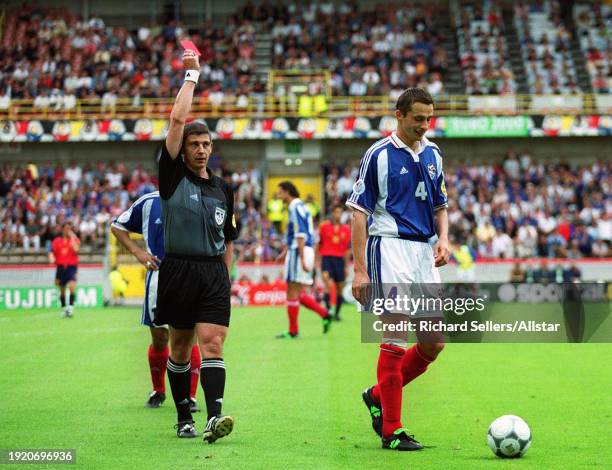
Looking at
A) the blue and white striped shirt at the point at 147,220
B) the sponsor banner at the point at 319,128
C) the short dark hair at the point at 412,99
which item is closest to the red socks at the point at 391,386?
the short dark hair at the point at 412,99

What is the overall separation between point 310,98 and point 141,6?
13.2 metres

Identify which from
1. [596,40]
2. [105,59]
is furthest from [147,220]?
[596,40]

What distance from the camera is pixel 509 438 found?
6.96 metres

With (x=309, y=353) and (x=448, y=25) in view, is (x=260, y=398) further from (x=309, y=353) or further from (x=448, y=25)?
(x=448, y=25)

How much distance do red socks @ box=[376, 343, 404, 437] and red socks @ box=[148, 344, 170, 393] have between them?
9.59ft

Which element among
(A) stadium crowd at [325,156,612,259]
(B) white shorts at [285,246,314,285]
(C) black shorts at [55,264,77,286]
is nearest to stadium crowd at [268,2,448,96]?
(A) stadium crowd at [325,156,612,259]

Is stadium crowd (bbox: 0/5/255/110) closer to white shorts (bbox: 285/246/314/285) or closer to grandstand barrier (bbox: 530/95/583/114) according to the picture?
grandstand barrier (bbox: 530/95/583/114)

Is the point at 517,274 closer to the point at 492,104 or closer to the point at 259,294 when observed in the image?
the point at 259,294

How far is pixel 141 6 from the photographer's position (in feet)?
161

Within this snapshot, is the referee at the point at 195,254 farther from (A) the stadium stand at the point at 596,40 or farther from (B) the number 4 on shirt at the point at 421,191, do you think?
(A) the stadium stand at the point at 596,40

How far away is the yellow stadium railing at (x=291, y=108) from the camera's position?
131 ft

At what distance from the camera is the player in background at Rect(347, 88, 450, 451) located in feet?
24.4

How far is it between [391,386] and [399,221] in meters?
1.18

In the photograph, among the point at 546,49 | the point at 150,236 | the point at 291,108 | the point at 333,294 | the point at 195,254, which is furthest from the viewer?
the point at 546,49
